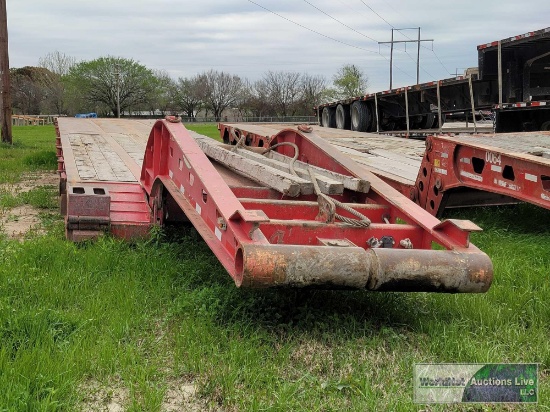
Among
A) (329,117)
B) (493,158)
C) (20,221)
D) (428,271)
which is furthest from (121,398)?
(329,117)

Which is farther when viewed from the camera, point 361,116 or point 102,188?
point 361,116

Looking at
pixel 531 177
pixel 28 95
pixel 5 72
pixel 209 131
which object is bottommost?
pixel 531 177

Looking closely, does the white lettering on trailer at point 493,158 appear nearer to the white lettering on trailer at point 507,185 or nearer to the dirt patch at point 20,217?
the white lettering on trailer at point 507,185

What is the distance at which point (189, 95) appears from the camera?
3462 inches

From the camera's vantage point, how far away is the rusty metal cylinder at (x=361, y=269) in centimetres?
305

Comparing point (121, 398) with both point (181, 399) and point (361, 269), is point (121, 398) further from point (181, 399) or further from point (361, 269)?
point (361, 269)

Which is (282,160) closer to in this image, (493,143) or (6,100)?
(493,143)

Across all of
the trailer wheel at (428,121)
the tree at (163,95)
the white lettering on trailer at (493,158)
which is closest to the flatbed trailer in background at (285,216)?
the white lettering on trailer at (493,158)

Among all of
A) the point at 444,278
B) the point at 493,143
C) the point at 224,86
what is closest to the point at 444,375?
the point at 444,278

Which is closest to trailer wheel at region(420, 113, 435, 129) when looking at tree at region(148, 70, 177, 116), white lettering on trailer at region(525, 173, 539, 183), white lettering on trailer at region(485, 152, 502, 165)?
white lettering on trailer at region(485, 152, 502, 165)

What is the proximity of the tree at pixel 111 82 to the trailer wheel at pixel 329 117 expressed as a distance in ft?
200

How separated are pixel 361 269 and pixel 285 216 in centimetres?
100

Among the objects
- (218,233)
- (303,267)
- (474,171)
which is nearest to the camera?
(303,267)

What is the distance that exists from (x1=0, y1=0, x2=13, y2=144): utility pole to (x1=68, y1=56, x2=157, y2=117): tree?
2379 inches
